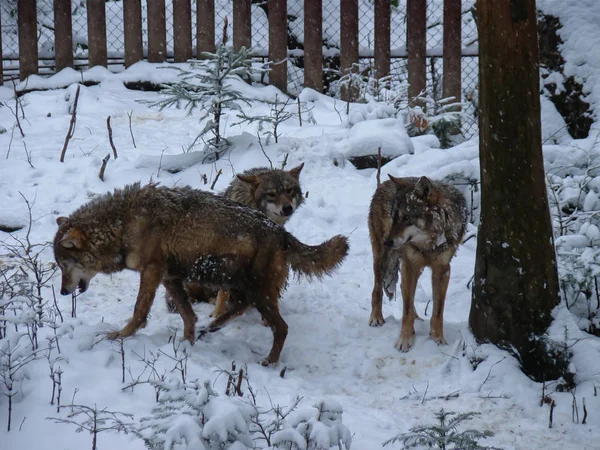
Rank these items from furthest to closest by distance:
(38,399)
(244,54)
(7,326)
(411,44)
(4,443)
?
(411,44) → (244,54) → (7,326) → (38,399) → (4,443)

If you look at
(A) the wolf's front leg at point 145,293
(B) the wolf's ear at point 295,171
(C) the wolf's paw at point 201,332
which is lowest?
(C) the wolf's paw at point 201,332

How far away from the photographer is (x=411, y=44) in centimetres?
1182

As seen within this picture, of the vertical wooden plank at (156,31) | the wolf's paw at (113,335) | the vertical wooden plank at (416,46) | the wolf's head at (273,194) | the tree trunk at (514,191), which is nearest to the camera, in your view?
the tree trunk at (514,191)

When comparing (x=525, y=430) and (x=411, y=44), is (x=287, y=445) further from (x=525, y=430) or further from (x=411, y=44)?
(x=411, y=44)

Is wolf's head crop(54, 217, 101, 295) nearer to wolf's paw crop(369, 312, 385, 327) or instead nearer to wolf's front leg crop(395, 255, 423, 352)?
wolf's paw crop(369, 312, 385, 327)

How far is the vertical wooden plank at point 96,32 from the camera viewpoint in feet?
39.0

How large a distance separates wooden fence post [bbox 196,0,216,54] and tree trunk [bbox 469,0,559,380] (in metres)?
7.33

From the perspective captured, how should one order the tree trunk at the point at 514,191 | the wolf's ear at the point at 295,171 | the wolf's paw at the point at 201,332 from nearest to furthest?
the tree trunk at the point at 514,191 → the wolf's paw at the point at 201,332 → the wolf's ear at the point at 295,171

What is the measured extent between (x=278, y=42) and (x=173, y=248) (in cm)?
673

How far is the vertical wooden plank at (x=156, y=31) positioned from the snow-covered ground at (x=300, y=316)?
1.23 feet

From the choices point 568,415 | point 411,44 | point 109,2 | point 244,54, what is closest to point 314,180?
point 244,54

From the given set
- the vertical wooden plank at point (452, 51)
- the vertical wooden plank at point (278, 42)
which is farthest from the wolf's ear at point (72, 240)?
the vertical wooden plank at point (452, 51)

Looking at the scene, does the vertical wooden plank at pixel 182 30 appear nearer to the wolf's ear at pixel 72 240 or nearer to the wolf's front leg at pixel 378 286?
the wolf's front leg at pixel 378 286

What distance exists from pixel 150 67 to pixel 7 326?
23.2 feet
